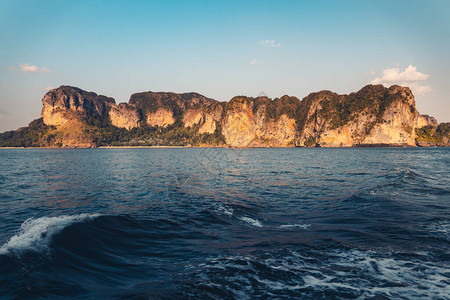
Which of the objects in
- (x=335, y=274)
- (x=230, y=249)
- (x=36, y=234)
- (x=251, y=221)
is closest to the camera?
(x=335, y=274)

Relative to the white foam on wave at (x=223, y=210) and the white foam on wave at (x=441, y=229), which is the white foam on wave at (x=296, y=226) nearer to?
the white foam on wave at (x=223, y=210)

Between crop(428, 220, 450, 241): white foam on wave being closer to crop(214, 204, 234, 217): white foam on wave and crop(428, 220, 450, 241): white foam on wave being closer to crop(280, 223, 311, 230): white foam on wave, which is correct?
crop(280, 223, 311, 230): white foam on wave

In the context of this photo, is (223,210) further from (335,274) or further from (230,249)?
(335,274)

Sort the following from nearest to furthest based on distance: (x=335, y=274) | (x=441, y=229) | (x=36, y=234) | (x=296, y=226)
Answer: (x=335, y=274), (x=36, y=234), (x=441, y=229), (x=296, y=226)

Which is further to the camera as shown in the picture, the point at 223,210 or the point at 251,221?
the point at 223,210

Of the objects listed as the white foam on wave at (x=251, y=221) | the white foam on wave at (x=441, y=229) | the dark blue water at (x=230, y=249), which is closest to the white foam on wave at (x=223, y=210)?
the dark blue water at (x=230, y=249)

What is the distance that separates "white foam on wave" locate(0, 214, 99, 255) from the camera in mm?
9391

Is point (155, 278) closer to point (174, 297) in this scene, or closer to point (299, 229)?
point (174, 297)

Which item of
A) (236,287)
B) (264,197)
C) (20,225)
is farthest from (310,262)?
(20,225)

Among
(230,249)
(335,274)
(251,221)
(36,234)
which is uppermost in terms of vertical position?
(36,234)

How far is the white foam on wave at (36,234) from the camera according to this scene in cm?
939

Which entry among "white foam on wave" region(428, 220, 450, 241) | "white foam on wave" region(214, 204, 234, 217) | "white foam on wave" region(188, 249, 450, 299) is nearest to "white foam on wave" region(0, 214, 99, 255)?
"white foam on wave" region(188, 249, 450, 299)

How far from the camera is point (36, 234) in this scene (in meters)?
10.8

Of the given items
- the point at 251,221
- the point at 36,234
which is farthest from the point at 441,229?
the point at 36,234
